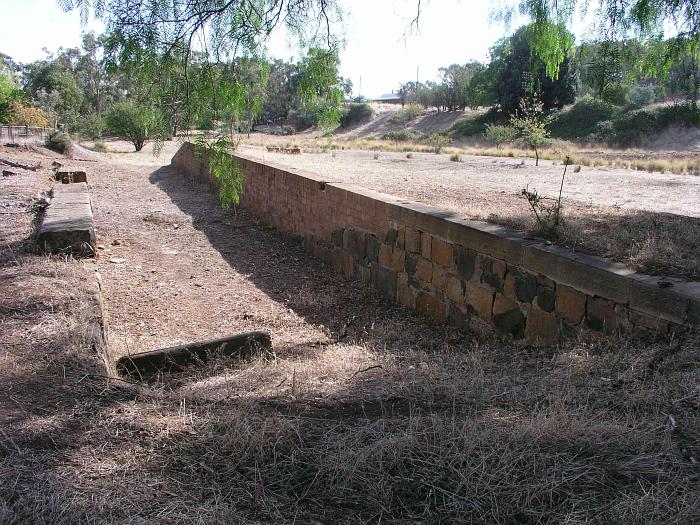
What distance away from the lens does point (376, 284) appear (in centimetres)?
875

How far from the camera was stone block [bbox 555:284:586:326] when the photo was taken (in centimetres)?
528

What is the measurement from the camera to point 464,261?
6.91 meters

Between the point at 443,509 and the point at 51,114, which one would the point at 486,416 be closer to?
the point at 443,509

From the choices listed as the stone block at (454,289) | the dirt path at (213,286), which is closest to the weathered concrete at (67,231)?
the dirt path at (213,286)

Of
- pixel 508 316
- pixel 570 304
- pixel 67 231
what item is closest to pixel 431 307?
pixel 508 316

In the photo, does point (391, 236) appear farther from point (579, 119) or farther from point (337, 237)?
point (579, 119)

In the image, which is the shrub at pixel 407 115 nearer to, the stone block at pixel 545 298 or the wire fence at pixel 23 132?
the wire fence at pixel 23 132

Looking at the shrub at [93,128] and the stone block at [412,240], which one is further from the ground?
the shrub at [93,128]

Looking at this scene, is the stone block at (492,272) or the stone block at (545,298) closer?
the stone block at (545,298)

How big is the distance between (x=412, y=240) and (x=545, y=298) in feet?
7.97

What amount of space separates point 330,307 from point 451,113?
5483cm

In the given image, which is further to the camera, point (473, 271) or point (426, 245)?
point (426, 245)

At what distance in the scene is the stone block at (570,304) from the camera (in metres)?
5.28

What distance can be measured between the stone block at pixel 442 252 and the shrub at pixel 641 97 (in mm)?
39556
